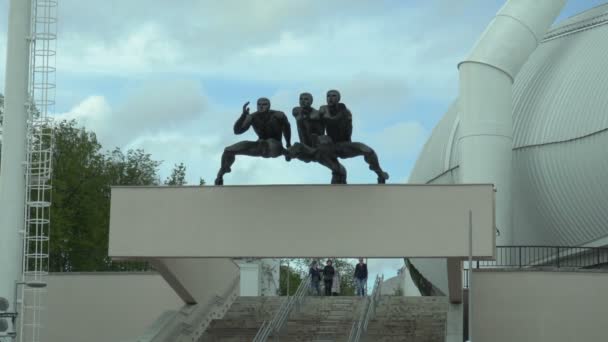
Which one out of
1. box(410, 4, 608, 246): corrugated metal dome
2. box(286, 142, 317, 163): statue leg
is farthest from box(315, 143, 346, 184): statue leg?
box(410, 4, 608, 246): corrugated metal dome

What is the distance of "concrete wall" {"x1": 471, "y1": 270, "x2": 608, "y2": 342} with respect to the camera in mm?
32219

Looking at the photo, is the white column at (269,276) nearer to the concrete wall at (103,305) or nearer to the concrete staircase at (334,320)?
the concrete wall at (103,305)

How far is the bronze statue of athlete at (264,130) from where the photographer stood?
95.2 feet

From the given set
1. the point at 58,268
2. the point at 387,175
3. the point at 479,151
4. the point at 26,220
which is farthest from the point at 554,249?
the point at 58,268

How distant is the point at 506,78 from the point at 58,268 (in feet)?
84.1

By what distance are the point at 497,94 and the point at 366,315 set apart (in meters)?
9.63

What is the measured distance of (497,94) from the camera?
37.5 meters

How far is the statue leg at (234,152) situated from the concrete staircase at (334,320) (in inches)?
184

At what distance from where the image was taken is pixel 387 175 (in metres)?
29.3

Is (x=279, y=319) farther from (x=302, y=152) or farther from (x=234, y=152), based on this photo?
(x=302, y=152)

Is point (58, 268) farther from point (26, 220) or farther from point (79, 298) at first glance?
point (26, 220)

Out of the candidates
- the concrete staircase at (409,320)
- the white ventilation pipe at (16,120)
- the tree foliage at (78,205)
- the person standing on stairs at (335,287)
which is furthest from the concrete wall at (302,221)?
the tree foliage at (78,205)

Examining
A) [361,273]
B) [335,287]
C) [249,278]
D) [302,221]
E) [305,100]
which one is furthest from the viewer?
[249,278]

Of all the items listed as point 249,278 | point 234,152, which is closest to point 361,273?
point 249,278
